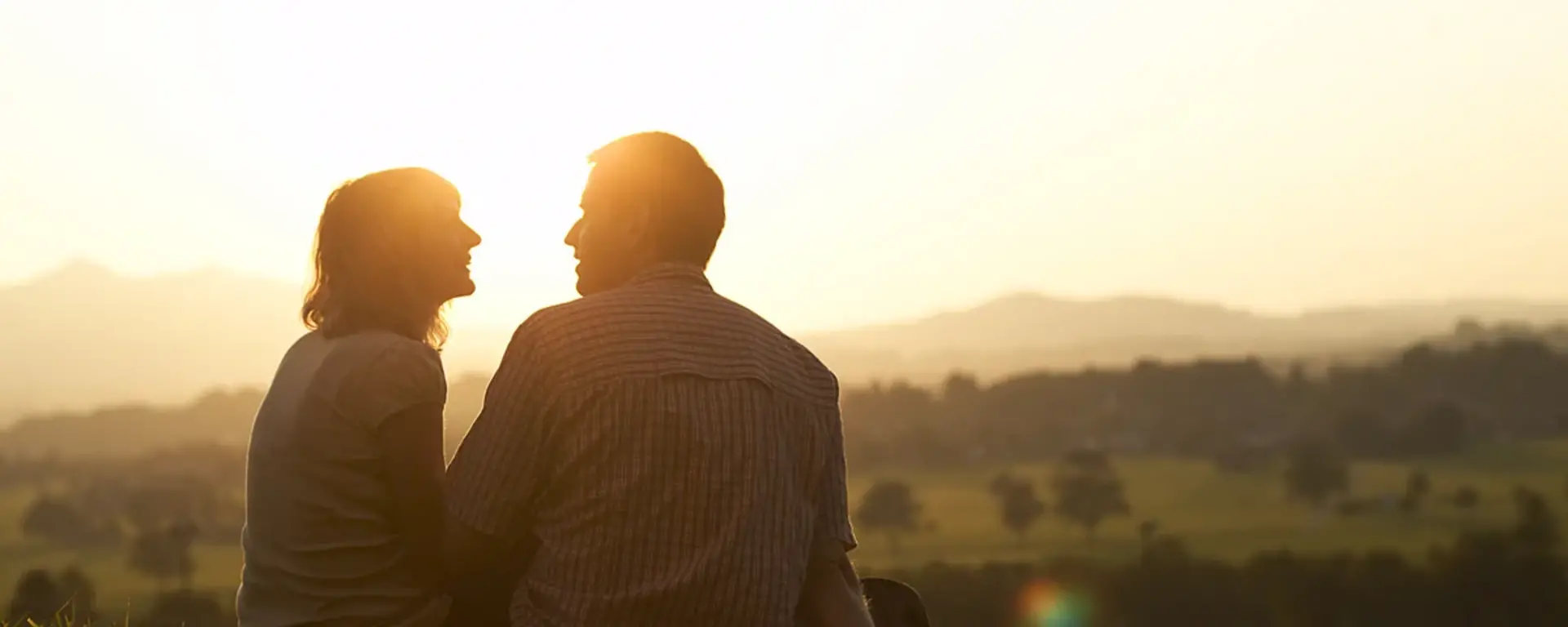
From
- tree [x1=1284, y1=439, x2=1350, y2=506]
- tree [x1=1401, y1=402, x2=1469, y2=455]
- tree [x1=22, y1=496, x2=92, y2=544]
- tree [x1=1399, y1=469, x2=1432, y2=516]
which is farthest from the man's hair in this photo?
tree [x1=1284, y1=439, x2=1350, y2=506]

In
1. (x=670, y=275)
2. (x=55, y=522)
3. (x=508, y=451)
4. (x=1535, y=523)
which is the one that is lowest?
(x=1535, y=523)

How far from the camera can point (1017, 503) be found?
70562 millimetres

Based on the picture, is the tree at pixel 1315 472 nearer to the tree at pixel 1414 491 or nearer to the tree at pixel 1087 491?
the tree at pixel 1414 491

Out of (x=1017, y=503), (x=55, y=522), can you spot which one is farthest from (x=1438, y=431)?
(x=55, y=522)

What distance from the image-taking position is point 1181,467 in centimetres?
7338

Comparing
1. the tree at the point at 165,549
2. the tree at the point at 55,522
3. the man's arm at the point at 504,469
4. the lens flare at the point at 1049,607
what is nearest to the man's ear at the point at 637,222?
the man's arm at the point at 504,469

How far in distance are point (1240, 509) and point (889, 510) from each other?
87.9 ft

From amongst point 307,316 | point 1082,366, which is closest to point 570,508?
point 307,316

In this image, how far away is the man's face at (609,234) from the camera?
2922 millimetres

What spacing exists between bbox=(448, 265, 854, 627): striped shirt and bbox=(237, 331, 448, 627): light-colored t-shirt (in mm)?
319

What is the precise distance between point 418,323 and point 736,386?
2.88 ft

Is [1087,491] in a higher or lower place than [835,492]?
lower

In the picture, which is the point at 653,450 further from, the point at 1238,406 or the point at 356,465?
the point at 1238,406

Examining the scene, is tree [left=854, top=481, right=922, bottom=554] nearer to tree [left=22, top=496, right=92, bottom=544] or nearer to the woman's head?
tree [left=22, top=496, right=92, bottom=544]
